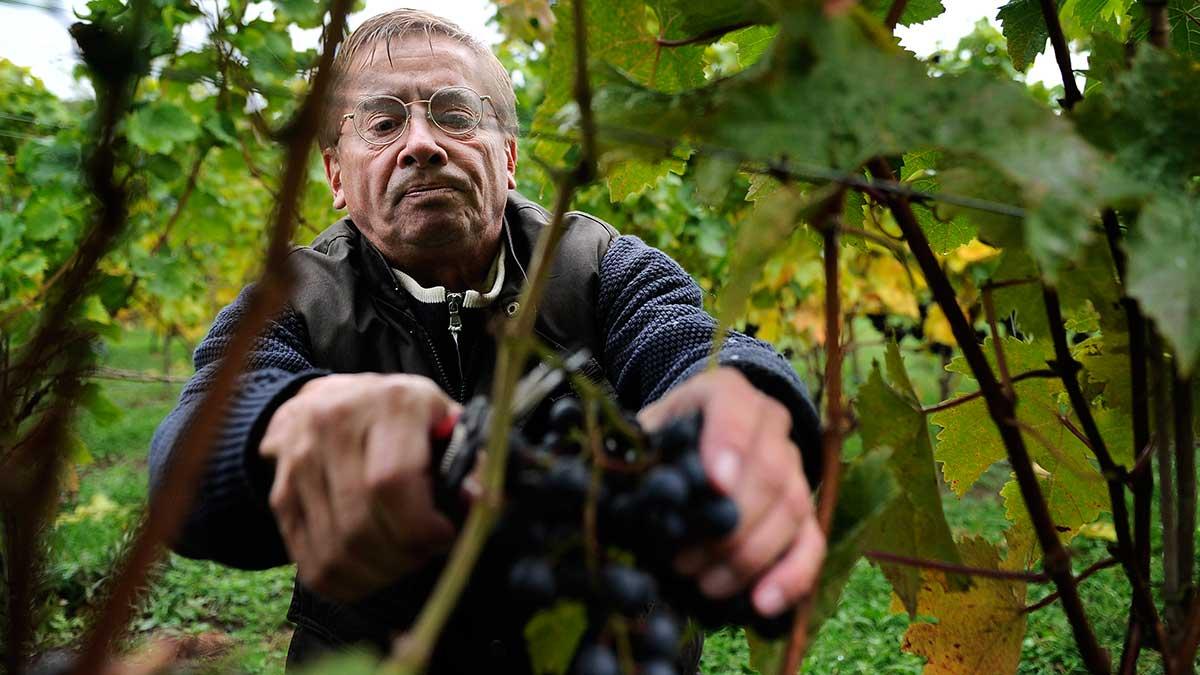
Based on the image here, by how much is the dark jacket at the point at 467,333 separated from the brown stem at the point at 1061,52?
0.40 meters

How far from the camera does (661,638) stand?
0.54 meters

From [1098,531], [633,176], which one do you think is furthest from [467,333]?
[1098,531]

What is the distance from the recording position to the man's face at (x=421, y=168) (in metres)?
1.48

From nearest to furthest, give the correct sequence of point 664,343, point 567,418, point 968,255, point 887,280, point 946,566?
point 567,418
point 946,566
point 664,343
point 968,255
point 887,280

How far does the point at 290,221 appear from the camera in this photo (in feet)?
1.32

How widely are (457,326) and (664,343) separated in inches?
15.2

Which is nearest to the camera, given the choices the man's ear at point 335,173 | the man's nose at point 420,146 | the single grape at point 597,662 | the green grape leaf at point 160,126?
the single grape at point 597,662

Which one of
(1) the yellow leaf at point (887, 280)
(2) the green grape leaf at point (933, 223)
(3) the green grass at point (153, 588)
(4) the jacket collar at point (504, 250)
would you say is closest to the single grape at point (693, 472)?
(2) the green grape leaf at point (933, 223)

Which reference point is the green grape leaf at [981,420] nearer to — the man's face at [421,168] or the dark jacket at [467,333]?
the dark jacket at [467,333]

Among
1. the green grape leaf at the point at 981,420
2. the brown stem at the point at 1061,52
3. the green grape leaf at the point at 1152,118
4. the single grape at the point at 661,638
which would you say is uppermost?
the brown stem at the point at 1061,52

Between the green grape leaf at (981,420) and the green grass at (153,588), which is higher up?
the green grape leaf at (981,420)

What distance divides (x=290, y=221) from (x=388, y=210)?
113 cm

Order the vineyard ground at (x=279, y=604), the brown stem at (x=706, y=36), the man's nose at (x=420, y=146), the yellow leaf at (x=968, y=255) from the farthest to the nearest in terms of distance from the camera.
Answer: the yellow leaf at (x=968, y=255), the vineyard ground at (x=279, y=604), the man's nose at (x=420, y=146), the brown stem at (x=706, y=36)

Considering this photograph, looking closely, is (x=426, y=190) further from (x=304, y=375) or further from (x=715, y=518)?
(x=715, y=518)
